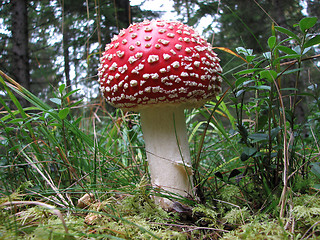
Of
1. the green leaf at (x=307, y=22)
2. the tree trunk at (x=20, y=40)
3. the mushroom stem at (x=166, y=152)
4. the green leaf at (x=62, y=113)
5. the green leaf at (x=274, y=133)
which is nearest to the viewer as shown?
the green leaf at (x=307, y=22)

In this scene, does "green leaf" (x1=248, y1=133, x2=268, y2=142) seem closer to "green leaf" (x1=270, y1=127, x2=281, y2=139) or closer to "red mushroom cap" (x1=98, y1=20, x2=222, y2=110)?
"green leaf" (x1=270, y1=127, x2=281, y2=139)

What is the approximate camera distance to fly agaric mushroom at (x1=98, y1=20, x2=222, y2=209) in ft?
5.19

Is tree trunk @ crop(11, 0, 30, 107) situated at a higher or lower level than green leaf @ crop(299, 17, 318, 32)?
higher

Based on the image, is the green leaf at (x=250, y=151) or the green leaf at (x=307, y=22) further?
the green leaf at (x=250, y=151)

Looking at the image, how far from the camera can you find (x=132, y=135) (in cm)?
279

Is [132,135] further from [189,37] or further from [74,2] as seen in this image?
[74,2]

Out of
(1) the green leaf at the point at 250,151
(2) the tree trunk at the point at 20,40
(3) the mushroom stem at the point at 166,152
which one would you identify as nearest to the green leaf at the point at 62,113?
(3) the mushroom stem at the point at 166,152

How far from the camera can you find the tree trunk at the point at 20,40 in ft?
16.4

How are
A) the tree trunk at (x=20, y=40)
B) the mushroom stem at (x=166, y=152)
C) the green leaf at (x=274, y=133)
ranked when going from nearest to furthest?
the green leaf at (x=274, y=133), the mushroom stem at (x=166, y=152), the tree trunk at (x=20, y=40)

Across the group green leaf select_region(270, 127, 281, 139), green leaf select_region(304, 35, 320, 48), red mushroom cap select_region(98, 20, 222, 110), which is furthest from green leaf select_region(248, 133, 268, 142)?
green leaf select_region(304, 35, 320, 48)

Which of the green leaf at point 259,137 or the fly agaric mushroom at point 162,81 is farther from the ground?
the fly agaric mushroom at point 162,81

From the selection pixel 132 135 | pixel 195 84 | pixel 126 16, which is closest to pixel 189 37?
pixel 195 84

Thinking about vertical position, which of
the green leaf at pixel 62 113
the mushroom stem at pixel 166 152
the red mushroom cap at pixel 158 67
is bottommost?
the mushroom stem at pixel 166 152

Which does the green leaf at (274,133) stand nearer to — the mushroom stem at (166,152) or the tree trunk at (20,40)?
the mushroom stem at (166,152)
